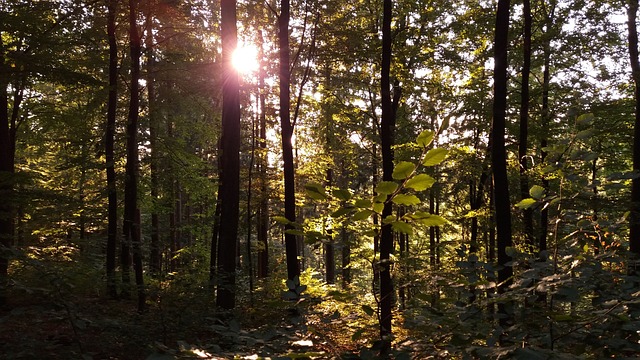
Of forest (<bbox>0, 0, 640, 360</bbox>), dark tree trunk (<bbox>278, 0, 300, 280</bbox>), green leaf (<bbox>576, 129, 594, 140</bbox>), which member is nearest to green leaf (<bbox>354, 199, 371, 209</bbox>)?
forest (<bbox>0, 0, 640, 360</bbox>)

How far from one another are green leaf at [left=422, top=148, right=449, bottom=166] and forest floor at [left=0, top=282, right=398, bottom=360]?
754mm

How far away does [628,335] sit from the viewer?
1963 mm

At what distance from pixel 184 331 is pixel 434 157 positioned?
6.78 metres

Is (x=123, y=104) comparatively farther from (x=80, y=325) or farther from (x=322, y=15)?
(x=80, y=325)

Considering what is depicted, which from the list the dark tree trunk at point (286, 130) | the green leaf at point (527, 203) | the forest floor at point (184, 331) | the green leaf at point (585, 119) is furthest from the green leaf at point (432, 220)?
the dark tree trunk at point (286, 130)

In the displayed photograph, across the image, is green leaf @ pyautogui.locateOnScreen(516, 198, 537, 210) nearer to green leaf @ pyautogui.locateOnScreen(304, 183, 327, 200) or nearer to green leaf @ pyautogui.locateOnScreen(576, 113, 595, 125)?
green leaf @ pyautogui.locateOnScreen(576, 113, 595, 125)

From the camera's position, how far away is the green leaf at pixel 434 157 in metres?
1.34

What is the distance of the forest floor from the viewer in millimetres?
1586

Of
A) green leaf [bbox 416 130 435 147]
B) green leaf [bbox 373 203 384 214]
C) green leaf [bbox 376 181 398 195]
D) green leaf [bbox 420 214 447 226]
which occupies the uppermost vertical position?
green leaf [bbox 416 130 435 147]

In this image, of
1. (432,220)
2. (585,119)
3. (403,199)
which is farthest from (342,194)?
(585,119)

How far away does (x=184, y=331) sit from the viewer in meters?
6.91

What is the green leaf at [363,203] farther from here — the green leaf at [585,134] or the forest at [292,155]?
the green leaf at [585,134]

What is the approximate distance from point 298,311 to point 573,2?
15011 mm

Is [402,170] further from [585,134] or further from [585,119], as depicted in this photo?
[585,119]
